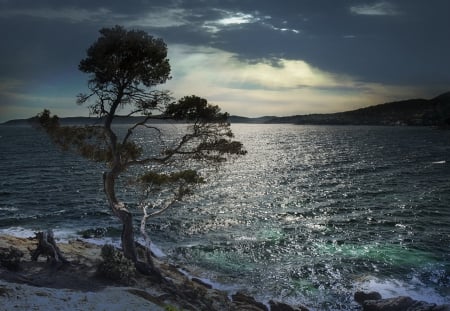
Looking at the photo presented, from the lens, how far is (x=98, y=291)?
21109 millimetres

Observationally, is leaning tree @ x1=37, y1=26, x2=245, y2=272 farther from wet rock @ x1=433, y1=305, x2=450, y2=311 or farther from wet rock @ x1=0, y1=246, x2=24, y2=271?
wet rock @ x1=433, y1=305, x2=450, y2=311

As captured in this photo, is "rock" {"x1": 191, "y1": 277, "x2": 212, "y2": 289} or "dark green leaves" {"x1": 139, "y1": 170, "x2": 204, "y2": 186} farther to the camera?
"rock" {"x1": 191, "y1": 277, "x2": 212, "y2": 289}

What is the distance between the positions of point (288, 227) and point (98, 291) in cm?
2842

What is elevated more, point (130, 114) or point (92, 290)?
point (130, 114)

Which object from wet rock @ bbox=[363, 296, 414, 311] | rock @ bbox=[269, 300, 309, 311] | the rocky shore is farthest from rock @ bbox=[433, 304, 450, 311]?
rock @ bbox=[269, 300, 309, 311]

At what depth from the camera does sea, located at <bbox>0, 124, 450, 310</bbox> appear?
104ft

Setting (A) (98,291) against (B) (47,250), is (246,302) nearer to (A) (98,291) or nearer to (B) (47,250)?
(A) (98,291)

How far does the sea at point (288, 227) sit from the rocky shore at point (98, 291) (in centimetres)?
215

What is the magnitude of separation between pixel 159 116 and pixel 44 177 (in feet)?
204

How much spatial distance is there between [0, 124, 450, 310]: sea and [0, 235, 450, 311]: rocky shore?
7.04 ft

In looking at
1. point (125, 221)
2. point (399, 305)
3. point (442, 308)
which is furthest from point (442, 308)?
point (125, 221)

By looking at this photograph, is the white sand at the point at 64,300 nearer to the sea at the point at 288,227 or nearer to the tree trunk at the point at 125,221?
the tree trunk at the point at 125,221

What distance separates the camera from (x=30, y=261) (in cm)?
2566

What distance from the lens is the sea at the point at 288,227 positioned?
31.5m
